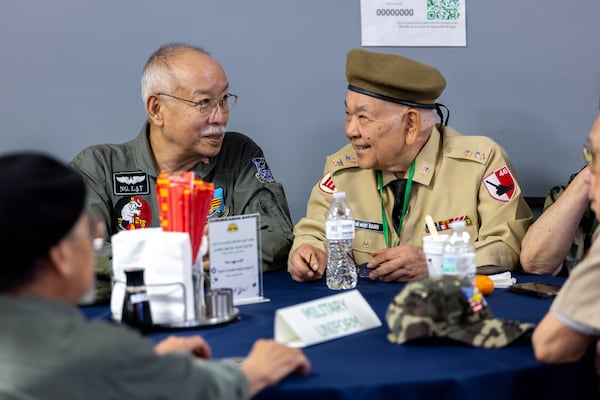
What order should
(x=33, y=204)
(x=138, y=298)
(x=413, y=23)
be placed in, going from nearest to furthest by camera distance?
(x=33, y=204) < (x=138, y=298) < (x=413, y=23)

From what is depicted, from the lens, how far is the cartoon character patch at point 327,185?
10.5 feet

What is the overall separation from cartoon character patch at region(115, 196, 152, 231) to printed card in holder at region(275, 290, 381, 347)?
4.63ft

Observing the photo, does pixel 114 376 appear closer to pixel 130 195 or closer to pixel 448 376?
pixel 448 376

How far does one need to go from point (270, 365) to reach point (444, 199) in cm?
161

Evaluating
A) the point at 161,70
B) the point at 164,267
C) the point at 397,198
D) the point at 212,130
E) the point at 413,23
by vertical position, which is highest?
the point at 413,23

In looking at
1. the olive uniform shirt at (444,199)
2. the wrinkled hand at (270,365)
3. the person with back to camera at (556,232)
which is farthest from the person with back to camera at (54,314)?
the person with back to camera at (556,232)

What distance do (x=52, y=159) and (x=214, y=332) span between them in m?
0.81

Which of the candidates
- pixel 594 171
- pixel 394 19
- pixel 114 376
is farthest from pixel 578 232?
pixel 114 376

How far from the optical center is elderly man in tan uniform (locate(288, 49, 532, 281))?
3045mm

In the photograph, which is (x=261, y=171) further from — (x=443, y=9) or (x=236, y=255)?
(x=443, y=9)

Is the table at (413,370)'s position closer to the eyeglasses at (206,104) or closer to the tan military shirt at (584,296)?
the tan military shirt at (584,296)

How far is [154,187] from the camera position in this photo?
10.8 feet

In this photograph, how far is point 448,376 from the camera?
5.27 ft

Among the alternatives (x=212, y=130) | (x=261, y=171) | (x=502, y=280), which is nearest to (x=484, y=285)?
(x=502, y=280)
